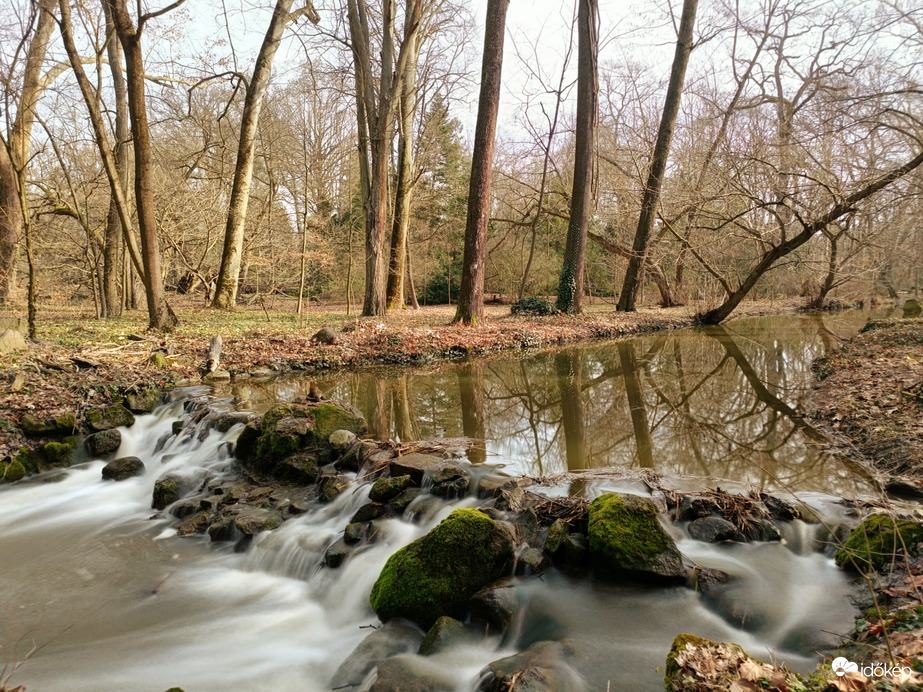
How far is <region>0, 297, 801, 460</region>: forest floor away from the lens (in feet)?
27.6

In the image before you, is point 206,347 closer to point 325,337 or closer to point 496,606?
point 325,337

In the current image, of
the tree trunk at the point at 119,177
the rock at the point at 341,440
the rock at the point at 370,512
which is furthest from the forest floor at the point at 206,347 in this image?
the rock at the point at 370,512

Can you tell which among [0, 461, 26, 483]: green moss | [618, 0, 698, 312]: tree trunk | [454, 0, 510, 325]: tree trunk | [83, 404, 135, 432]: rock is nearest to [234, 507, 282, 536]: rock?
[0, 461, 26, 483]: green moss

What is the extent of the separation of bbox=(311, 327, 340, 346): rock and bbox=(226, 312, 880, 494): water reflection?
145 cm

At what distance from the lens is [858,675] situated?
2.43 metres

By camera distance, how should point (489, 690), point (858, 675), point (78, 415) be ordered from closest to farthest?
1. point (858, 675)
2. point (489, 690)
3. point (78, 415)

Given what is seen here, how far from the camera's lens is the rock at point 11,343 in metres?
9.38

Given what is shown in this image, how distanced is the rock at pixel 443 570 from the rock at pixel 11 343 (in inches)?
356

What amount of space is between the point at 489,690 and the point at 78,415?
25.3ft

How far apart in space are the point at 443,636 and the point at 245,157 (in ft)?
63.2

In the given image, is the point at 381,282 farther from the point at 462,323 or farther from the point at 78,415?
the point at 78,415

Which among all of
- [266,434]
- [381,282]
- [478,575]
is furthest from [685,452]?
[381,282]

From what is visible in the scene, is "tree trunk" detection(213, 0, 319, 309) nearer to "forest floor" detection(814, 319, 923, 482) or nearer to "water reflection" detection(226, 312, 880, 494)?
"water reflection" detection(226, 312, 880, 494)

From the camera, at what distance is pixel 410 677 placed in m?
3.19
